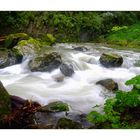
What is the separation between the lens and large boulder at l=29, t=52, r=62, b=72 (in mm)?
4234

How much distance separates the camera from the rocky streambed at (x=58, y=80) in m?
3.08

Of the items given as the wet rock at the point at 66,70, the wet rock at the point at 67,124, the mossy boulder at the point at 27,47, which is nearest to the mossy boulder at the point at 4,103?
the wet rock at the point at 67,124

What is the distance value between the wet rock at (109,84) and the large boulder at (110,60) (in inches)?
11.0

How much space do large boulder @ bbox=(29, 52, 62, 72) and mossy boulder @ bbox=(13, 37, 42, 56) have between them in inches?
11.4

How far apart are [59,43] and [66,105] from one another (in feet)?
3.73

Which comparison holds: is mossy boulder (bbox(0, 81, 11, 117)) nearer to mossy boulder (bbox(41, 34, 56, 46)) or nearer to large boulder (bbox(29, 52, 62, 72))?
large boulder (bbox(29, 52, 62, 72))

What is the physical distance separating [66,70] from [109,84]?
49 centimetres

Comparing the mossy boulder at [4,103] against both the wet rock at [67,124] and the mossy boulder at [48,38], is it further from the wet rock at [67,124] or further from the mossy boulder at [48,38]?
the mossy boulder at [48,38]

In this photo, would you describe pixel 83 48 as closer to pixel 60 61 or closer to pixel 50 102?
pixel 60 61

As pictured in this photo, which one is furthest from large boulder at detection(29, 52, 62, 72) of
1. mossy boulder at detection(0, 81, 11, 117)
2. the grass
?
mossy boulder at detection(0, 81, 11, 117)

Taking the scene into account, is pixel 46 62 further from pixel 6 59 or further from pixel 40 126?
pixel 40 126

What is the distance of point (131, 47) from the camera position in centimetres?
431
